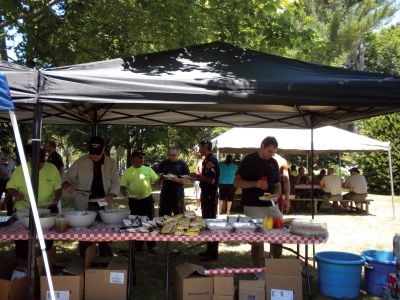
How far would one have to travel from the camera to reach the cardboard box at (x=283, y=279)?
12.2 ft

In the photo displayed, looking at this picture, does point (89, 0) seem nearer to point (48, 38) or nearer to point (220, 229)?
point (48, 38)

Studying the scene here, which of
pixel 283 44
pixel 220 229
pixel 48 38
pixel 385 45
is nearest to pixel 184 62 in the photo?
pixel 220 229

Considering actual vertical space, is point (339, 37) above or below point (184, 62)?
above

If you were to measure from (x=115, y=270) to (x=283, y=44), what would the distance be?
14.2ft

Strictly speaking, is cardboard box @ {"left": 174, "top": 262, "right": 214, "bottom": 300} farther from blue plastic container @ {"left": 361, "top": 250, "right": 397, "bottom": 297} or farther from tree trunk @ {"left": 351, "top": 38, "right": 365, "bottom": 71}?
tree trunk @ {"left": 351, "top": 38, "right": 365, "bottom": 71}

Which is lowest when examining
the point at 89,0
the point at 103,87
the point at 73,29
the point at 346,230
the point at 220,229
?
the point at 346,230

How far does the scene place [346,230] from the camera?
816 cm

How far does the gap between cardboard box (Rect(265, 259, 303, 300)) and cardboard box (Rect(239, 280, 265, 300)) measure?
0.05m

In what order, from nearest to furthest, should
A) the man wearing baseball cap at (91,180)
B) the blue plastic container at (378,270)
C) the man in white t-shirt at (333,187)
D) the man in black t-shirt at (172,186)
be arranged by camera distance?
the blue plastic container at (378,270) → the man wearing baseball cap at (91,180) → the man in black t-shirt at (172,186) → the man in white t-shirt at (333,187)

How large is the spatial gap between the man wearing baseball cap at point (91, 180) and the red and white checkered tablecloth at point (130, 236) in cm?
84

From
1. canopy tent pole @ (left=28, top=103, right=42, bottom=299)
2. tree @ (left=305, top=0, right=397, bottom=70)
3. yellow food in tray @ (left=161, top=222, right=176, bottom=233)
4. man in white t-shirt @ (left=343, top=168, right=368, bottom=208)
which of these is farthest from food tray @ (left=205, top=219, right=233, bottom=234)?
tree @ (left=305, top=0, right=397, bottom=70)

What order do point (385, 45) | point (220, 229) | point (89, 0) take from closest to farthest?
point (220, 229) → point (89, 0) → point (385, 45)

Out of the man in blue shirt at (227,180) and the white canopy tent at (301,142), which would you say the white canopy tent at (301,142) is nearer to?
the white canopy tent at (301,142)

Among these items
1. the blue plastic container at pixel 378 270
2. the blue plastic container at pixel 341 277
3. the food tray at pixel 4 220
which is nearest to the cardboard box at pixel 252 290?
the blue plastic container at pixel 341 277
